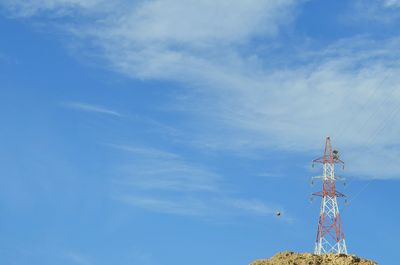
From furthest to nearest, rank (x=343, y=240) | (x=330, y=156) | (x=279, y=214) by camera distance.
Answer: (x=330, y=156) < (x=343, y=240) < (x=279, y=214)

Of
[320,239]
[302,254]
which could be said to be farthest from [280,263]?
[320,239]

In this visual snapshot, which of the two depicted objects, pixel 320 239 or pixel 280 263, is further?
pixel 320 239

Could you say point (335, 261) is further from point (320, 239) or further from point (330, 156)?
point (330, 156)

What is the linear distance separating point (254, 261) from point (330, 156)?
25673 mm

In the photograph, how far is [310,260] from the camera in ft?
235

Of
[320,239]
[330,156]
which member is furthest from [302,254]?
[330,156]

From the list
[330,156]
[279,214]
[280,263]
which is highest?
[330,156]

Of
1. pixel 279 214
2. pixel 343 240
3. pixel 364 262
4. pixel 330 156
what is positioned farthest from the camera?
pixel 330 156

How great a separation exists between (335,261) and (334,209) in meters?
20.2

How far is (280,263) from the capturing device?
7200 cm

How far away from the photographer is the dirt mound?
233ft

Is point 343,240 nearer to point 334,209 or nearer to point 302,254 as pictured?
point 334,209

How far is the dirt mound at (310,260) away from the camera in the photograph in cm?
7094

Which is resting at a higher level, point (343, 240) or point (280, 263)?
point (343, 240)
